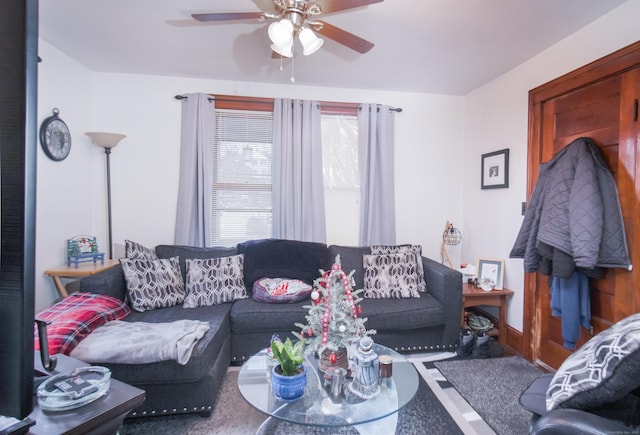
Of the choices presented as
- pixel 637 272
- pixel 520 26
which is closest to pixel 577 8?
pixel 520 26

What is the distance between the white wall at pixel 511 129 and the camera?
1.99 metres

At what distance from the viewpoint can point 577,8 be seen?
6.22 feet

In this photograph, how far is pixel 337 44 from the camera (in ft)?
7.70

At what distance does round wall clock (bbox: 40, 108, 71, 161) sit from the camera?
93.6 inches

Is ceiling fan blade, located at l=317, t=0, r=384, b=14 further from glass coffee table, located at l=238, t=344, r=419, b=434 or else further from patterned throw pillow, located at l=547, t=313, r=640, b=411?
glass coffee table, located at l=238, t=344, r=419, b=434

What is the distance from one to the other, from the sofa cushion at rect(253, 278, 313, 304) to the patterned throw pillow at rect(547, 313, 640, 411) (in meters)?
1.64

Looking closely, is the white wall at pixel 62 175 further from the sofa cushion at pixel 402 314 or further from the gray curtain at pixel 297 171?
the sofa cushion at pixel 402 314

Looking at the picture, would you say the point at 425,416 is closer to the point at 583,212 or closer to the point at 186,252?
the point at 583,212

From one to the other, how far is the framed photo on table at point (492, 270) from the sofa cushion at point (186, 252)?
2301 millimetres

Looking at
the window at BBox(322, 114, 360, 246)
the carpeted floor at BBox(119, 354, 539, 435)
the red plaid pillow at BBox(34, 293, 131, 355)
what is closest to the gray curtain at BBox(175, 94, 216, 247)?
the red plaid pillow at BBox(34, 293, 131, 355)

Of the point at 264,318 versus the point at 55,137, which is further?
the point at 55,137

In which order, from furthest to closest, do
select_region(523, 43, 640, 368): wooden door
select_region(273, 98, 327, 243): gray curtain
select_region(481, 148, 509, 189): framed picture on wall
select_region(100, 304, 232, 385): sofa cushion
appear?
select_region(273, 98, 327, 243): gray curtain
select_region(481, 148, 509, 189): framed picture on wall
select_region(523, 43, 640, 368): wooden door
select_region(100, 304, 232, 385): sofa cushion

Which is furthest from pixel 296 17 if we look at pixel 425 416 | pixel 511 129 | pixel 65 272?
pixel 65 272

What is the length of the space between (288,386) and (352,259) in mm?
1586
